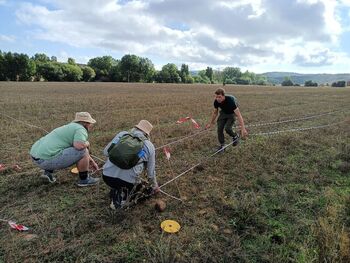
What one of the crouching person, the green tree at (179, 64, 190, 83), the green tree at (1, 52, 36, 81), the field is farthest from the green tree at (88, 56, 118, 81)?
the crouching person

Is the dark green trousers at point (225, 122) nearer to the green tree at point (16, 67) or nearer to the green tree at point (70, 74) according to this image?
the green tree at point (16, 67)

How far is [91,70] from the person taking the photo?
84.5 meters

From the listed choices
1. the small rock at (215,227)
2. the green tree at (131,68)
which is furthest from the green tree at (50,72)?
the small rock at (215,227)

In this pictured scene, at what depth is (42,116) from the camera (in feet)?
42.4

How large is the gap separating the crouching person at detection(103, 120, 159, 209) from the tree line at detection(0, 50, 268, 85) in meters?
78.5

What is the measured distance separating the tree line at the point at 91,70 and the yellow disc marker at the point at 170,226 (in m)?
79.3

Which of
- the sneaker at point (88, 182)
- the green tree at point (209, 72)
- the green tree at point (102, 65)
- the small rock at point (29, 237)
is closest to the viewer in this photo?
the small rock at point (29, 237)

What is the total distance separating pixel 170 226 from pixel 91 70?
86219mm

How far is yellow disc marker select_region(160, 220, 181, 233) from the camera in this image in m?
3.99

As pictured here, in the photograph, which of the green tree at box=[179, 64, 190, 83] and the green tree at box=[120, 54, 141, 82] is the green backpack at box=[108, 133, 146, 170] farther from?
the green tree at box=[179, 64, 190, 83]

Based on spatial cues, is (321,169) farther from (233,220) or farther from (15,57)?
(15,57)

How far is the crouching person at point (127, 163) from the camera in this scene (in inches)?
161

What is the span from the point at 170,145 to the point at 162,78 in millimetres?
91144

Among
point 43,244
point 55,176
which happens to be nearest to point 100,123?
point 55,176
